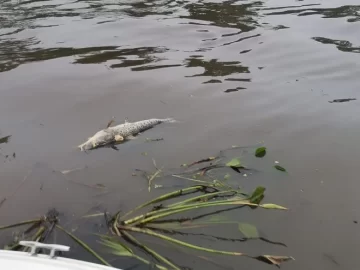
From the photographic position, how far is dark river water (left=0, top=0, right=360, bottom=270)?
11.8 feet

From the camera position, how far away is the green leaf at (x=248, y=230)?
3.22 metres

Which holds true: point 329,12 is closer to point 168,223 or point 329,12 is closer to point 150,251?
point 168,223

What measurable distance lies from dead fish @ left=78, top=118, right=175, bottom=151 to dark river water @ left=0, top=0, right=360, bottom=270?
0.10 meters

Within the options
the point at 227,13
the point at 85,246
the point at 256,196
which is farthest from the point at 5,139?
the point at 227,13

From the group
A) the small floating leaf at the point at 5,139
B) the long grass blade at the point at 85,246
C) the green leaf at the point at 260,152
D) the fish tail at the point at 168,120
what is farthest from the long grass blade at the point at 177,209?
the small floating leaf at the point at 5,139

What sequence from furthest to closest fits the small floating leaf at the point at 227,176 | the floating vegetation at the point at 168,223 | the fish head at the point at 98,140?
the fish head at the point at 98,140, the small floating leaf at the point at 227,176, the floating vegetation at the point at 168,223

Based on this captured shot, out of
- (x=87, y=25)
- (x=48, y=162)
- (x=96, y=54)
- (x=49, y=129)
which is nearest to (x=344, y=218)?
(x=48, y=162)

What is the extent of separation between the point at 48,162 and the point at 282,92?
3.16 m

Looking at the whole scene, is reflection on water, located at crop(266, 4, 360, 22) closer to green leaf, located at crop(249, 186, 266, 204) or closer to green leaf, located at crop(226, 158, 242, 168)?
green leaf, located at crop(226, 158, 242, 168)

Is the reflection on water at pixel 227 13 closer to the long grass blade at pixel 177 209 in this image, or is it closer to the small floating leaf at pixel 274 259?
the long grass blade at pixel 177 209

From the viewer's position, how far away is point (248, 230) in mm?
3219

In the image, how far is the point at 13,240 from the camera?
3.26 m

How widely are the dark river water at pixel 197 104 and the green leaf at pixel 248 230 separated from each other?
83mm

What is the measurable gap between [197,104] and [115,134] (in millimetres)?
1346
